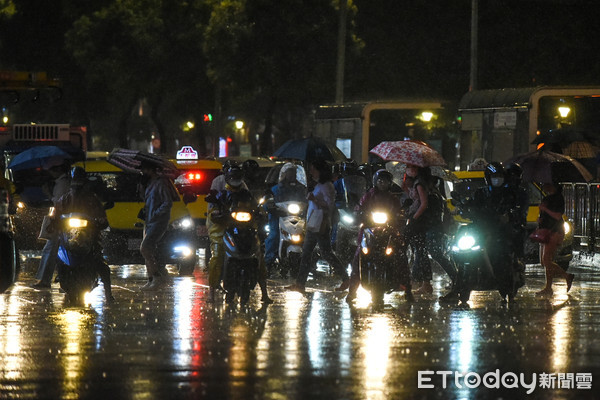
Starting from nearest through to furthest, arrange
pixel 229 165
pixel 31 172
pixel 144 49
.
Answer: pixel 229 165 → pixel 31 172 → pixel 144 49

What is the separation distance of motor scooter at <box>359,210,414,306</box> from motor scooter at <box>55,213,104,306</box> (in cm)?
293

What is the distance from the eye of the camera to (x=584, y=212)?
25.5 meters

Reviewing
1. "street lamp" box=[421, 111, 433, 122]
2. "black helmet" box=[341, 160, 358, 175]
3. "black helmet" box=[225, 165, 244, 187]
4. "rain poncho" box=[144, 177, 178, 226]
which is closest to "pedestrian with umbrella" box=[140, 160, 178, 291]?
"rain poncho" box=[144, 177, 178, 226]

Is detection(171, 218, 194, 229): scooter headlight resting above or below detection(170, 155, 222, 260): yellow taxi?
below

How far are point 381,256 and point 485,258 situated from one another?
43.8 inches

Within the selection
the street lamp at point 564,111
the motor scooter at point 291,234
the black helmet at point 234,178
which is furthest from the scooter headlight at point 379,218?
the street lamp at point 564,111

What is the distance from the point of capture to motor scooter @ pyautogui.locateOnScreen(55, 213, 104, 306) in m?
15.6

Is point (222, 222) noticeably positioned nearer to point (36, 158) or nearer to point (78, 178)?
point (78, 178)

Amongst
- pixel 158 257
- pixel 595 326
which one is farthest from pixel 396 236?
pixel 158 257

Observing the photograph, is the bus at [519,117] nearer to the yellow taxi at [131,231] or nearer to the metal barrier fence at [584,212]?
the metal barrier fence at [584,212]

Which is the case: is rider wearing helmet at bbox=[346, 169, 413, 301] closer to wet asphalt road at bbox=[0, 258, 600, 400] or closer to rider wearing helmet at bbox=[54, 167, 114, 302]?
wet asphalt road at bbox=[0, 258, 600, 400]

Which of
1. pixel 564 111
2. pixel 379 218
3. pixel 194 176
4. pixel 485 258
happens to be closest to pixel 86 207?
pixel 379 218

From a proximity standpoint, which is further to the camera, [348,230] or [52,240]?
[348,230]

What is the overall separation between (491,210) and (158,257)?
5860mm
